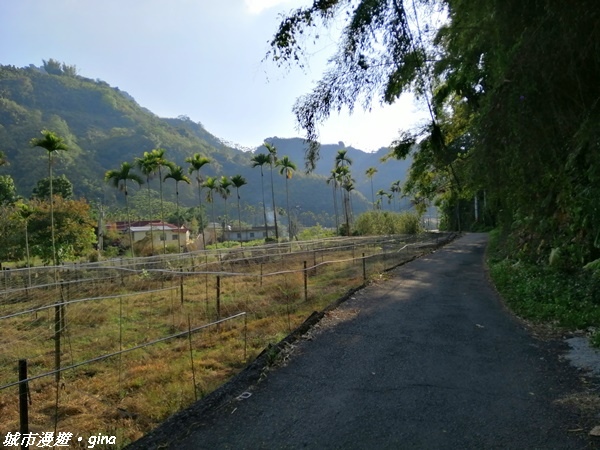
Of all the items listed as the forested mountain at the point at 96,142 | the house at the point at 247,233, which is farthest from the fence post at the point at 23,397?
the forested mountain at the point at 96,142

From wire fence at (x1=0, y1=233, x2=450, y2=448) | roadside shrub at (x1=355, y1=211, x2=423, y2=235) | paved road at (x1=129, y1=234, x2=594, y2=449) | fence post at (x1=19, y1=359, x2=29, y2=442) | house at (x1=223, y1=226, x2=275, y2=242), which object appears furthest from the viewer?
house at (x1=223, y1=226, x2=275, y2=242)

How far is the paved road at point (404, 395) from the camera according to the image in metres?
3.65

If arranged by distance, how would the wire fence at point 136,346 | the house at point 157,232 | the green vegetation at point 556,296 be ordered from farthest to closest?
the house at point 157,232
the green vegetation at point 556,296
the wire fence at point 136,346

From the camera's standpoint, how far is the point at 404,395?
453cm

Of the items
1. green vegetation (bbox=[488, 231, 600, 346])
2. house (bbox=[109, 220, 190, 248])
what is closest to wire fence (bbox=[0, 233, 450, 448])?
green vegetation (bbox=[488, 231, 600, 346])

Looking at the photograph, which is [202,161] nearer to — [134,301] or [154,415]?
[134,301]

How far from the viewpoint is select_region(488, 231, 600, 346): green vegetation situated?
22.9 ft

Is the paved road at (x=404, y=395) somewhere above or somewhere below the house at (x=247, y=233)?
below

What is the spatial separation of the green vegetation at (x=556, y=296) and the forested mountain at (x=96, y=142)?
82260mm

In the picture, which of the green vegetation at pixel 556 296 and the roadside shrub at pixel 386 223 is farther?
the roadside shrub at pixel 386 223

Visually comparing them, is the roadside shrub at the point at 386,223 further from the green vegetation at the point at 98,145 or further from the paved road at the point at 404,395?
the green vegetation at the point at 98,145

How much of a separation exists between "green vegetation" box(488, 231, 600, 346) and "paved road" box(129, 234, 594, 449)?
2.42 ft

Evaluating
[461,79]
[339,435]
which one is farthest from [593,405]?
[461,79]

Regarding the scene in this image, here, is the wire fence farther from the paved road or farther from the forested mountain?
the forested mountain
